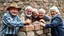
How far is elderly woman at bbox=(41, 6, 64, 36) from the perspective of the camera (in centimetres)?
295

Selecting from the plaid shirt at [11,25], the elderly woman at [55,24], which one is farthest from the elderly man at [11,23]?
the elderly woman at [55,24]

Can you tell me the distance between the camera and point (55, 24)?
2.94 meters

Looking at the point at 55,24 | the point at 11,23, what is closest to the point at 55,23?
the point at 55,24

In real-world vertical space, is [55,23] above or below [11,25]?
below

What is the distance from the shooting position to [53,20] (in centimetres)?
298

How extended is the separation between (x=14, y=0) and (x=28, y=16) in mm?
3147

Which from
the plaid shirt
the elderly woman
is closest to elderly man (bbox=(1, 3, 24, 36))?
the plaid shirt

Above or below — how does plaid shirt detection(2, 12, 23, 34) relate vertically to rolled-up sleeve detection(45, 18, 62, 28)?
above

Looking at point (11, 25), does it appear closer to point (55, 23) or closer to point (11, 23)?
point (11, 23)

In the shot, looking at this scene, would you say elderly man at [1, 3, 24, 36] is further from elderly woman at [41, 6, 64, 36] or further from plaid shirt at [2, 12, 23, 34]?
elderly woman at [41, 6, 64, 36]

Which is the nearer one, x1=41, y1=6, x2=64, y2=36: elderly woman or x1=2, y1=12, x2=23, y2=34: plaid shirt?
x1=2, y1=12, x2=23, y2=34: plaid shirt

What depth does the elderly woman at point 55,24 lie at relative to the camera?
2952 mm

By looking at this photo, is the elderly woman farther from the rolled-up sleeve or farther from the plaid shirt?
the plaid shirt

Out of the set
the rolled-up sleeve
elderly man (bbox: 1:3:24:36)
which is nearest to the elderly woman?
the rolled-up sleeve
